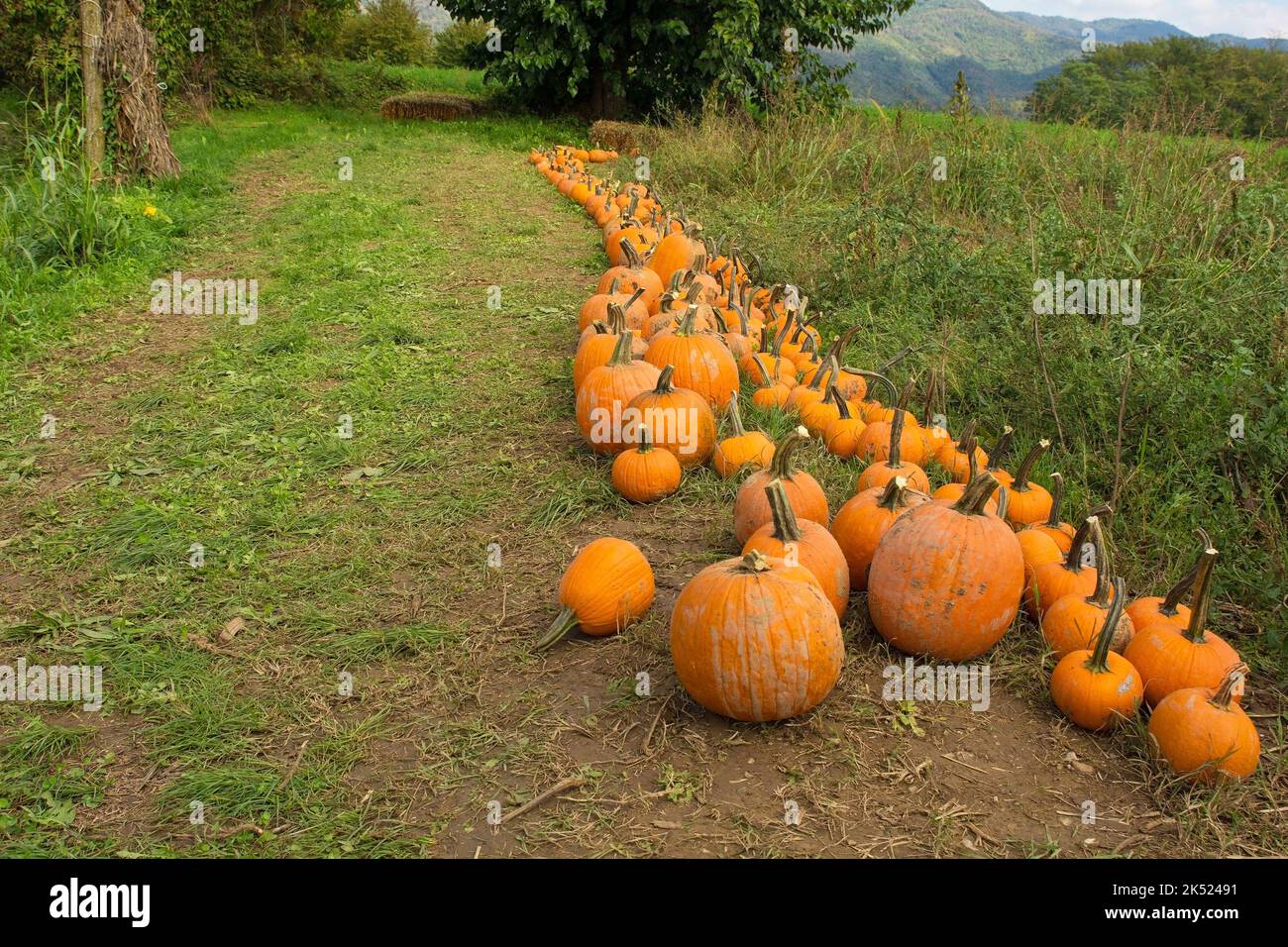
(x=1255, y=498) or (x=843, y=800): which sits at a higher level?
(x=1255, y=498)

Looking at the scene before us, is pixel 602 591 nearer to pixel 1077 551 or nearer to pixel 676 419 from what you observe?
pixel 676 419

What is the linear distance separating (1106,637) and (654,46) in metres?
15.2

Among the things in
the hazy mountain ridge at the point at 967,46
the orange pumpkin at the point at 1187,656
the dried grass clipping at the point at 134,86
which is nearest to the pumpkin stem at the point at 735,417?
the orange pumpkin at the point at 1187,656

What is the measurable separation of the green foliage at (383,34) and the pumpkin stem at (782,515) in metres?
27.5

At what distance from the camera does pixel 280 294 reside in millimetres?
7238

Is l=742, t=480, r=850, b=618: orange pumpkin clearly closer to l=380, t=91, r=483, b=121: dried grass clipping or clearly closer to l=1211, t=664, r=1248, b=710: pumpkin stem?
l=1211, t=664, r=1248, b=710: pumpkin stem

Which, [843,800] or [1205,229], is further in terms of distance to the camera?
[1205,229]

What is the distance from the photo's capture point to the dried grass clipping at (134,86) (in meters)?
9.34

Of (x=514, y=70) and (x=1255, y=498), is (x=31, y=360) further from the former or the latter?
(x=514, y=70)

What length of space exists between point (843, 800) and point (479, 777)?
3.33 ft

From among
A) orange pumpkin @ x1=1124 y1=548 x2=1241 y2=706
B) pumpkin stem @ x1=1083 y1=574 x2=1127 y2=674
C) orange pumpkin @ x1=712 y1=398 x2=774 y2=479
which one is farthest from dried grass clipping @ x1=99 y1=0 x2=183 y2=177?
orange pumpkin @ x1=1124 y1=548 x2=1241 y2=706

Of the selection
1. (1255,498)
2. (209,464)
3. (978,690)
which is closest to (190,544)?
(209,464)

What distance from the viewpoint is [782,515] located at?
3059mm

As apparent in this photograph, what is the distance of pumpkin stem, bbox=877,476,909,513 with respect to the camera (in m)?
3.38
